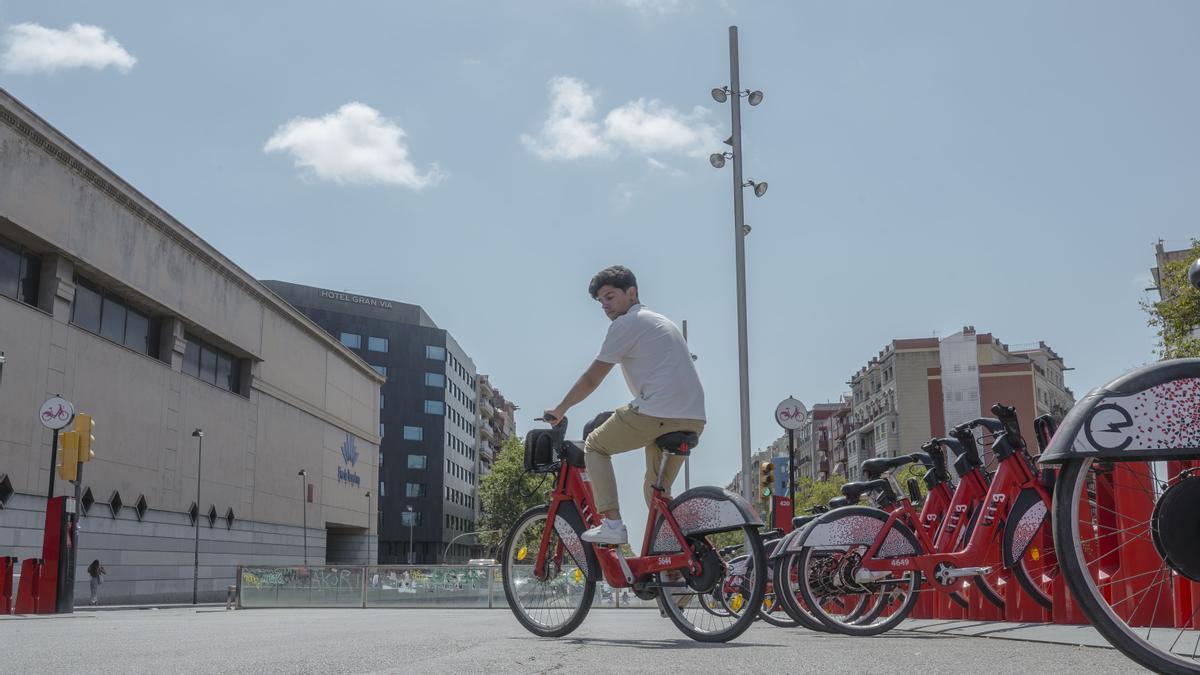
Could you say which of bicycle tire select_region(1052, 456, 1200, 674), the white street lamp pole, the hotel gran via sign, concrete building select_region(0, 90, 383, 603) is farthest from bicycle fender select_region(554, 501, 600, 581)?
the hotel gran via sign

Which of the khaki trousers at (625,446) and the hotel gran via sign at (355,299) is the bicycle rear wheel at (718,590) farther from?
the hotel gran via sign at (355,299)

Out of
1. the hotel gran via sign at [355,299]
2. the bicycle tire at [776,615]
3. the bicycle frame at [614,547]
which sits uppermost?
the hotel gran via sign at [355,299]

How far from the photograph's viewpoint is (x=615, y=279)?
6.18 m

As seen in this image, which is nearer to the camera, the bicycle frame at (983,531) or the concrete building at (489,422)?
the bicycle frame at (983,531)

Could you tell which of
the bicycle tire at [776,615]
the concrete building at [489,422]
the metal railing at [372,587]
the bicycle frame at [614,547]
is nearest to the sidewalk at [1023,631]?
the bicycle tire at [776,615]

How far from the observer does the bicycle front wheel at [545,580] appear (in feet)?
19.8

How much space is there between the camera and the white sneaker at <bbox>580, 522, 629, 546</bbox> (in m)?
5.73

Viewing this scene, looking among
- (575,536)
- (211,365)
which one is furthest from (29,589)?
(211,365)

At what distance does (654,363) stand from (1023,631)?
2.69 m

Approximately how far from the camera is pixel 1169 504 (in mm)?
3121

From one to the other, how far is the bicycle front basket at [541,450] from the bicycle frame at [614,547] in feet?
0.25

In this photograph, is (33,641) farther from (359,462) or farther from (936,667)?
(359,462)

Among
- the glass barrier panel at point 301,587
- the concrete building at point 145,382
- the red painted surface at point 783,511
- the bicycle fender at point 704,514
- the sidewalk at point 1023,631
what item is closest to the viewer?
the sidewalk at point 1023,631

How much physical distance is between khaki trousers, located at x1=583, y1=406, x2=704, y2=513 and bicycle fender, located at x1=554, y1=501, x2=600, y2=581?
0.27 metres
